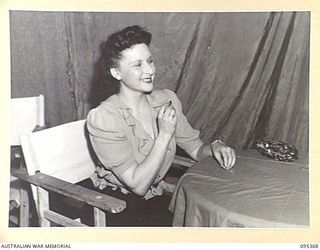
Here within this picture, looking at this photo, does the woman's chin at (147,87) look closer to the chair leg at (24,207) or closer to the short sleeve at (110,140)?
the short sleeve at (110,140)

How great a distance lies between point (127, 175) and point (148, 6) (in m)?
0.27

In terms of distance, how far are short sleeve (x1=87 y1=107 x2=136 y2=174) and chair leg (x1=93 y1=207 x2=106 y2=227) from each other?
0.08 m

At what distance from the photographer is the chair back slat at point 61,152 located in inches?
28.5

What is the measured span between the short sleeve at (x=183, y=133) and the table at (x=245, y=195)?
0.26 feet

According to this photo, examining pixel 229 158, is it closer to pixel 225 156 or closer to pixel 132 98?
pixel 225 156

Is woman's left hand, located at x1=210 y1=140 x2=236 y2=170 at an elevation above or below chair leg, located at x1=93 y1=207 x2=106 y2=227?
above

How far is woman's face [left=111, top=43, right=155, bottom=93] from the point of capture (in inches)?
29.0

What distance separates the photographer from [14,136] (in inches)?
27.4

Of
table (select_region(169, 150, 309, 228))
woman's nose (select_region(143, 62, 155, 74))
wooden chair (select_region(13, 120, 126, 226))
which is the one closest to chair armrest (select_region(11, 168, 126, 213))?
wooden chair (select_region(13, 120, 126, 226))

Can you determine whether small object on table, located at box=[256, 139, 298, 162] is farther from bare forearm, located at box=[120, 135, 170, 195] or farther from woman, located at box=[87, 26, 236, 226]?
bare forearm, located at box=[120, 135, 170, 195]

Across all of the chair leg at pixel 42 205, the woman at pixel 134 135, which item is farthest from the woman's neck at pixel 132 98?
the chair leg at pixel 42 205

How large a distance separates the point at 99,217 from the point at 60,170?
0.14 m

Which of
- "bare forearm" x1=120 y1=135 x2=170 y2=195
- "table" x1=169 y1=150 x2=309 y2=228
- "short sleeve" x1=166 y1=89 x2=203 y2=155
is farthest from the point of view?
"short sleeve" x1=166 y1=89 x2=203 y2=155

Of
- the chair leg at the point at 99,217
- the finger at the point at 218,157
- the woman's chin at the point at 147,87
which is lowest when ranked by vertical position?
the chair leg at the point at 99,217
